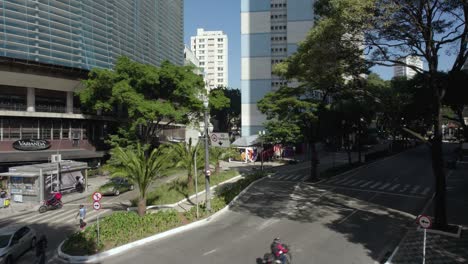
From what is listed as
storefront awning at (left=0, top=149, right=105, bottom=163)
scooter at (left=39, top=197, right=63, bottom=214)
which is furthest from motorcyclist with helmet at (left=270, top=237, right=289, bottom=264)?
storefront awning at (left=0, top=149, right=105, bottom=163)

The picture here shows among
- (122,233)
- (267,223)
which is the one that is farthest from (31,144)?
(267,223)

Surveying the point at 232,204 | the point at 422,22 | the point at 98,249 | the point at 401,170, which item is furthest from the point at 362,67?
the point at 401,170

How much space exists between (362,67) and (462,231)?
951cm

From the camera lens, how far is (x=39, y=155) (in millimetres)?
40031

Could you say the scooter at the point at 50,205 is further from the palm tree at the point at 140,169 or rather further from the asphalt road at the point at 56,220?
the palm tree at the point at 140,169

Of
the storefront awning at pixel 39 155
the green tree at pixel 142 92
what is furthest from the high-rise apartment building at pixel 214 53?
the storefront awning at pixel 39 155

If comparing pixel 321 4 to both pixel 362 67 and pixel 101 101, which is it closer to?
pixel 362 67

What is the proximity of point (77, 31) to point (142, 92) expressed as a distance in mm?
12723

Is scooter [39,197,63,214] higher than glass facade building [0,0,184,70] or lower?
lower

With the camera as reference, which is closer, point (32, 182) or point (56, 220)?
point (56, 220)

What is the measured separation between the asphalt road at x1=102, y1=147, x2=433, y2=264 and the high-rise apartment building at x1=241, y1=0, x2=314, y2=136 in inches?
1840

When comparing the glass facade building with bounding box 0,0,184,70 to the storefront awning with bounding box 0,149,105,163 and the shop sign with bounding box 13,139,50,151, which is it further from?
the storefront awning with bounding box 0,149,105,163

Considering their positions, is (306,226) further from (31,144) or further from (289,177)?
(31,144)

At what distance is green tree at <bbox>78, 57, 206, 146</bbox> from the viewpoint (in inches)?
1559
